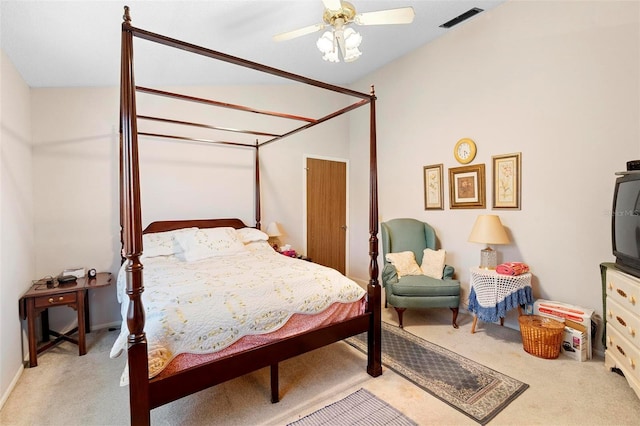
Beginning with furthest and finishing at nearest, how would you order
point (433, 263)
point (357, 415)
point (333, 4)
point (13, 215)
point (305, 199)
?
point (305, 199) < point (433, 263) < point (13, 215) < point (333, 4) < point (357, 415)

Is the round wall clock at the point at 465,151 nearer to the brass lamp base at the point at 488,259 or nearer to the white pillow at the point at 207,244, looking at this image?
the brass lamp base at the point at 488,259

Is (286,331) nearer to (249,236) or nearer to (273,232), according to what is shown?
(249,236)

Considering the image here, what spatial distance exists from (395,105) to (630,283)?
3214 millimetres

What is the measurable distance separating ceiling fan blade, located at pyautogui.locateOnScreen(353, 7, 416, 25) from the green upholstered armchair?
236 cm

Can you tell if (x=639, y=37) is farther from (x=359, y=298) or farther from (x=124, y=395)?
(x=124, y=395)

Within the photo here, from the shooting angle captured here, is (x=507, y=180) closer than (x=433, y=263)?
Yes

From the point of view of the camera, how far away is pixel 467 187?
3490 mm

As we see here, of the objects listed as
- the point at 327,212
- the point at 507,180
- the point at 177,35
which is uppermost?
the point at 177,35

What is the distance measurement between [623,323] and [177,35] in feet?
12.8

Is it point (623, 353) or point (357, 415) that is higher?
point (623, 353)

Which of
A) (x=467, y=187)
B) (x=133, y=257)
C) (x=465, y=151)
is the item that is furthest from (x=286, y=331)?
(x=465, y=151)

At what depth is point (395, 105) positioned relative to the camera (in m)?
4.31

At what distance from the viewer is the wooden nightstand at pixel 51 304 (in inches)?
95.9

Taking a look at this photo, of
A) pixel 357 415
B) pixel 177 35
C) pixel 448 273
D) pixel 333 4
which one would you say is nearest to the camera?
pixel 357 415
